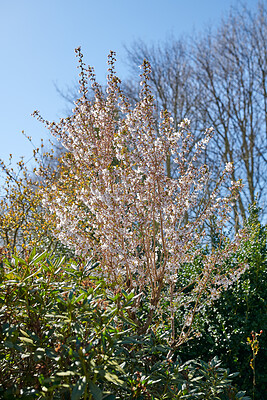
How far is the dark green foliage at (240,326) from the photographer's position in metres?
3.76

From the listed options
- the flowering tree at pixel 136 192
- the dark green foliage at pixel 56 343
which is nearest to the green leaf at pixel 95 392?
the dark green foliage at pixel 56 343

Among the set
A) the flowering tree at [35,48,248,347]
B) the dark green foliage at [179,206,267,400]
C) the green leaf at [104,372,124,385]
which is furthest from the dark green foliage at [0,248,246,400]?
the dark green foliage at [179,206,267,400]

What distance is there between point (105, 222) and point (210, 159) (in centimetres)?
937

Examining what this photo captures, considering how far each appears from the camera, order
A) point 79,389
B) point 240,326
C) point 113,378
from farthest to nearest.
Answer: point 240,326 → point 113,378 → point 79,389

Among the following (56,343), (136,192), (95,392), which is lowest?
(95,392)

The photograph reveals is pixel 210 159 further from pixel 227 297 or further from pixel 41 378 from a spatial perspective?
pixel 41 378

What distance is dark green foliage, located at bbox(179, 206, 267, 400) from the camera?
3.76 m

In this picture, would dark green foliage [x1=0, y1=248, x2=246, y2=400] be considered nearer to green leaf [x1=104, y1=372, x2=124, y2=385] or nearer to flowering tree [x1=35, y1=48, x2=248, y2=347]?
green leaf [x1=104, y1=372, x2=124, y2=385]

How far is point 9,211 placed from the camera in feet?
20.9

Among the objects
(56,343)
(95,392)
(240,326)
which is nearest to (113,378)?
(95,392)

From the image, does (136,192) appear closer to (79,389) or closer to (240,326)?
(79,389)

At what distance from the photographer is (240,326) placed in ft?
12.6

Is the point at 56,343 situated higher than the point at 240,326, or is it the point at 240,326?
the point at 240,326

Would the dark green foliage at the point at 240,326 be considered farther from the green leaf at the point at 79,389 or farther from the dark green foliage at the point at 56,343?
the green leaf at the point at 79,389
